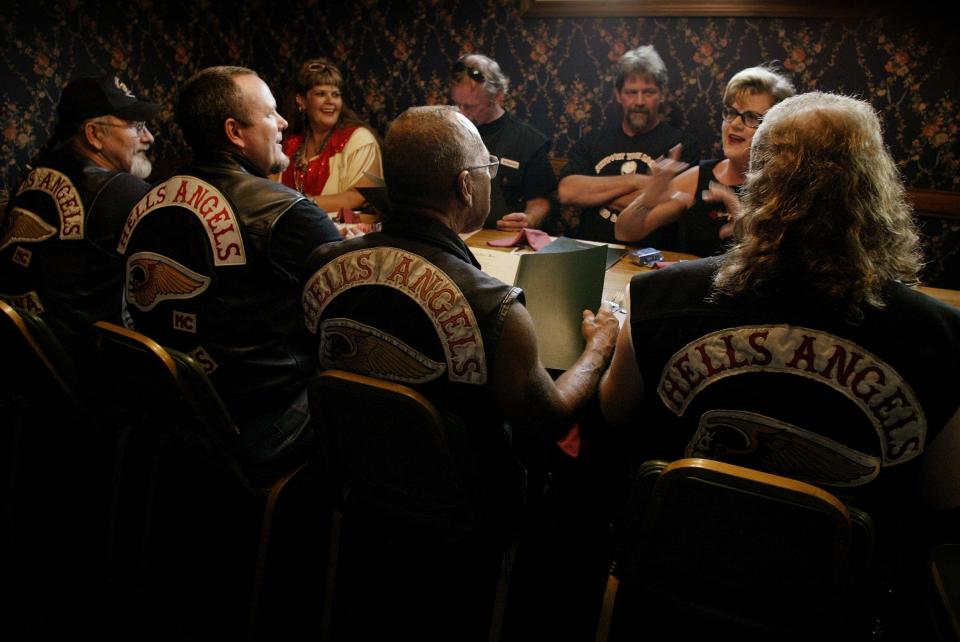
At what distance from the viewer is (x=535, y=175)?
136 inches

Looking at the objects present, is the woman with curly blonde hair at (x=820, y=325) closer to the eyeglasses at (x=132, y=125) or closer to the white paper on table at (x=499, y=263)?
the white paper on table at (x=499, y=263)

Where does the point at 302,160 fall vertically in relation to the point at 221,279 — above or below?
above

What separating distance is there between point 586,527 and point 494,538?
1.97ft

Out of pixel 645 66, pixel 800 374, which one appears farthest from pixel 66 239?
pixel 645 66

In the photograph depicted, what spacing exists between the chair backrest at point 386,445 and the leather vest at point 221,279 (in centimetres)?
41

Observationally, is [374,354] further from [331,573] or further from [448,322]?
[331,573]

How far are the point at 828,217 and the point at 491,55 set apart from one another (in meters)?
3.42

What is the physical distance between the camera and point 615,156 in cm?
330

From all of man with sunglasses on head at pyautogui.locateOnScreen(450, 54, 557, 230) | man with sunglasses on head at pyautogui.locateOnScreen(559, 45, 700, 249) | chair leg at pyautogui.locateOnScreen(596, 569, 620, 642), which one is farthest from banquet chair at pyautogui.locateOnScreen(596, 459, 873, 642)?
man with sunglasses on head at pyautogui.locateOnScreen(450, 54, 557, 230)

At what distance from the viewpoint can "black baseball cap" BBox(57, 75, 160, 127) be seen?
202 centimetres

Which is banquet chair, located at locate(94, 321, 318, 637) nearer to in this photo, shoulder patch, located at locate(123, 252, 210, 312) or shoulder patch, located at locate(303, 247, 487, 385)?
shoulder patch, located at locate(123, 252, 210, 312)

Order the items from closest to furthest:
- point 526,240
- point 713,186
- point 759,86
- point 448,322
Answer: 1. point 448,322
2. point 759,86
3. point 526,240
4. point 713,186

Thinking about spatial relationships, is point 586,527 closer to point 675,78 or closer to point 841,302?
point 841,302

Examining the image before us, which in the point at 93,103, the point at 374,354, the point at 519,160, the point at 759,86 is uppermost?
the point at 759,86
